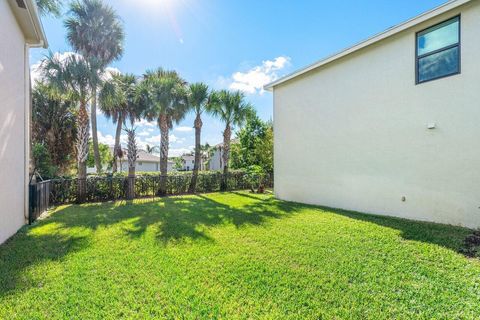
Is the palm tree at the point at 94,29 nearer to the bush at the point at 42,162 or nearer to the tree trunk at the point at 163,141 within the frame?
the bush at the point at 42,162

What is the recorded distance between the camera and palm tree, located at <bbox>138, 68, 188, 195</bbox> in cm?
1286

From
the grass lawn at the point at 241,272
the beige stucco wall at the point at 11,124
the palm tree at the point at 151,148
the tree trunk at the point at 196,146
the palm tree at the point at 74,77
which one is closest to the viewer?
the grass lawn at the point at 241,272

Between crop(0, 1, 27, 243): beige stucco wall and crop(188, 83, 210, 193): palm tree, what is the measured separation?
26.3 feet

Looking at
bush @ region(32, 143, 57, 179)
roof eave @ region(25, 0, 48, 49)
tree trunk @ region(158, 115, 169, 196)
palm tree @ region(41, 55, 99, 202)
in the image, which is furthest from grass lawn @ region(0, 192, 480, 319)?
tree trunk @ region(158, 115, 169, 196)

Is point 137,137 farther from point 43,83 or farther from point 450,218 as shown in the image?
point 450,218

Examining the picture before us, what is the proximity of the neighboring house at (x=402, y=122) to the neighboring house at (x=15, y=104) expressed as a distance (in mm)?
9170

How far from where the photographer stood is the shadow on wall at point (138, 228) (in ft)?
13.9

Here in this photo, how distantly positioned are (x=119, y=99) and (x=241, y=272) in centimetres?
1026

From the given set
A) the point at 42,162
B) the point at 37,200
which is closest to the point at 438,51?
the point at 37,200

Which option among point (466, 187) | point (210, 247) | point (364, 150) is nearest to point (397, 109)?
point (364, 150)

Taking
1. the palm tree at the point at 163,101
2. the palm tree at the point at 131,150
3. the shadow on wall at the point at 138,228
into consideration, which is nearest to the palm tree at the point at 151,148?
the palm tree at the point at 131,150

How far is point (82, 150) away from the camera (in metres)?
11.0

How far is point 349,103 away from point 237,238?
640 centimetres

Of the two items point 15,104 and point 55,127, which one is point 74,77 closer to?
point 15,104
